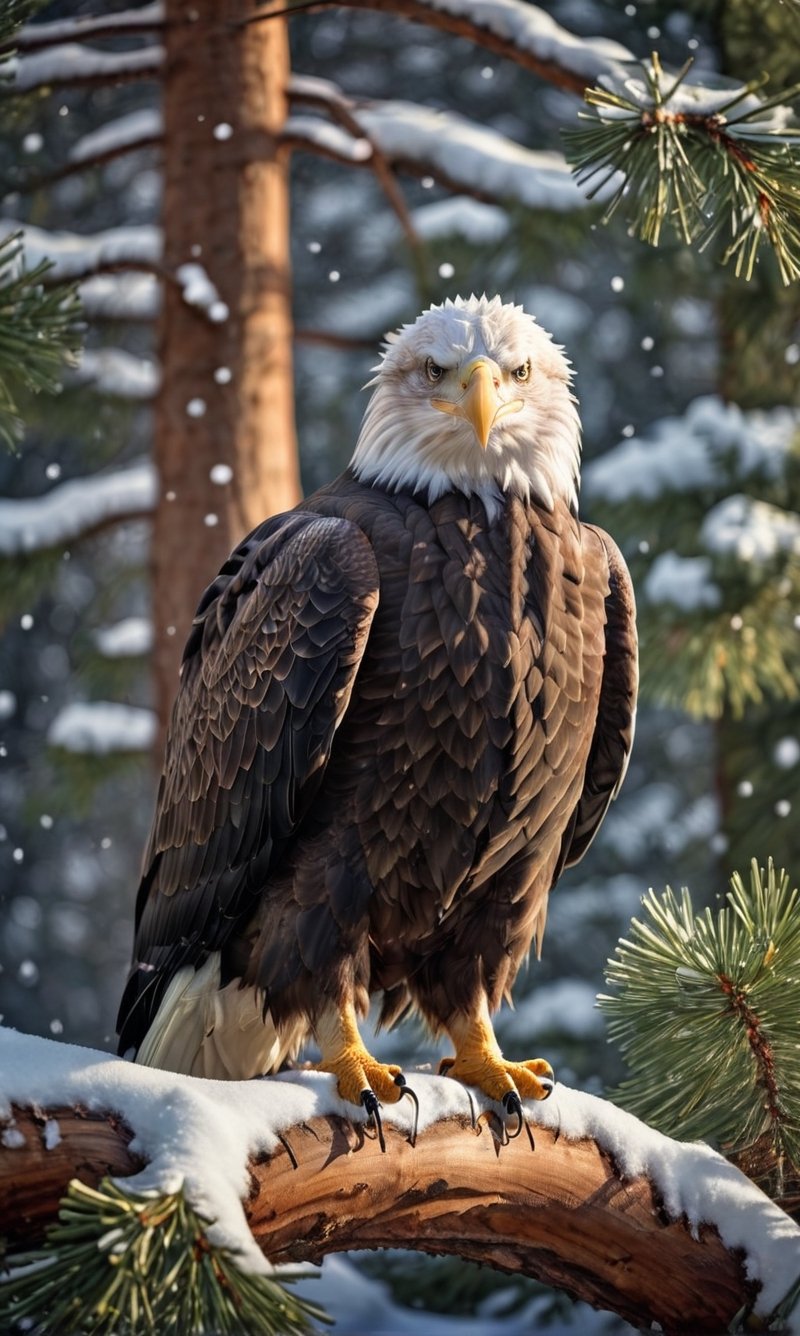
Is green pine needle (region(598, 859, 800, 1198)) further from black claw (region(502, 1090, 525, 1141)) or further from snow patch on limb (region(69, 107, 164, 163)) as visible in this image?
snow patch on limb (region(69, 107, 164, 163))

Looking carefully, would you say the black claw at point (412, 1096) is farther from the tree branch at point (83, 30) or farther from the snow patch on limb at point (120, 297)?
the tree branch at point (83, 30)

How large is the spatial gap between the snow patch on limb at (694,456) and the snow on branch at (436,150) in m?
1.23

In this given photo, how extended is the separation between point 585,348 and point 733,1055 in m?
7.55

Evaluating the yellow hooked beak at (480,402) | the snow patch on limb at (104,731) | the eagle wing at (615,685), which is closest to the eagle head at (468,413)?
the yellow hooked beak at (480,402)

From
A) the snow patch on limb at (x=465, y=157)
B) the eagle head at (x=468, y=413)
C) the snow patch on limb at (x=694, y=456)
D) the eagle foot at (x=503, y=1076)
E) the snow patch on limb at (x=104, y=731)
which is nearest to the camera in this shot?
the eagle foot at (x=503, y=1076)

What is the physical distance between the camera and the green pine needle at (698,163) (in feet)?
8.52

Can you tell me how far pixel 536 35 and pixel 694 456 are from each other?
233 centimetres

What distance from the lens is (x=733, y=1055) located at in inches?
103

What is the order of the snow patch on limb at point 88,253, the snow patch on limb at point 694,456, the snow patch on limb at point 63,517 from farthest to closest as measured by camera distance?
1. the snow patch on limb at point 694,456
2. the snow patch on limb at point 63,517
3. the snow patch on limb at point 88,253

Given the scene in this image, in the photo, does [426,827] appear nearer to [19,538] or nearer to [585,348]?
[19,538]

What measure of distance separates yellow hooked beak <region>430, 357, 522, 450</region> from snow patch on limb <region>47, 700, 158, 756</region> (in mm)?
3705

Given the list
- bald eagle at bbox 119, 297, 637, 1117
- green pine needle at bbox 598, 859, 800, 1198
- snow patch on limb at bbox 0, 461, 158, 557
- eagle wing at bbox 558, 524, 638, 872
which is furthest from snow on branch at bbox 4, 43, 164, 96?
green pine needle at bbox 598, 859, 800, 1198

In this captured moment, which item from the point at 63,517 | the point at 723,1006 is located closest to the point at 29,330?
the point at 723,1006

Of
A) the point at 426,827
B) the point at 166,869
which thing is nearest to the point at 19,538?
the point at 166,869
